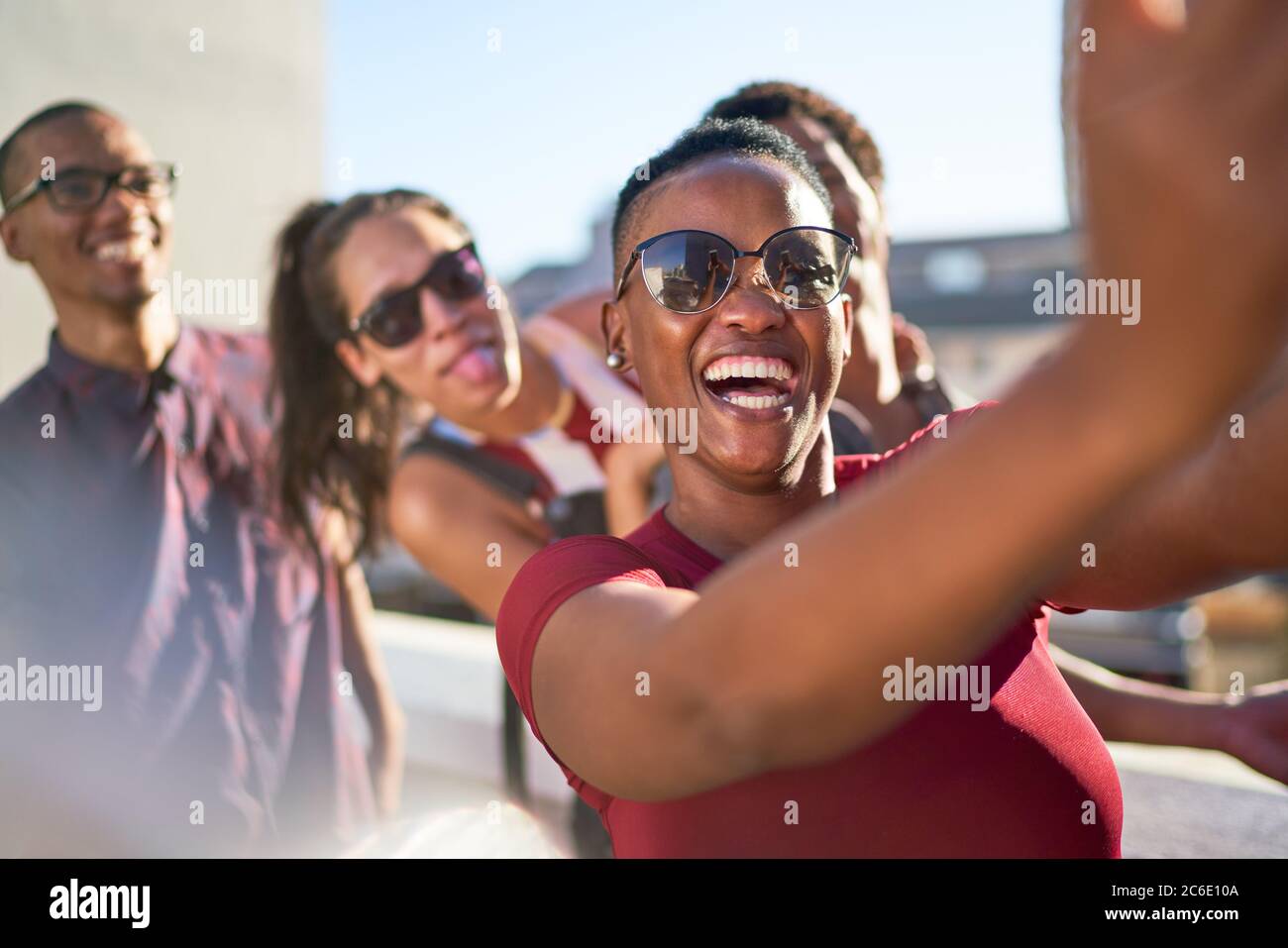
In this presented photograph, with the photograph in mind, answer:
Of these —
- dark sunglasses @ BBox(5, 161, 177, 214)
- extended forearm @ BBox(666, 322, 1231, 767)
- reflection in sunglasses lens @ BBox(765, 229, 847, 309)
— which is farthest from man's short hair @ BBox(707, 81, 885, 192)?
extended forearm @ BBox(666, 322, 1231, 767)

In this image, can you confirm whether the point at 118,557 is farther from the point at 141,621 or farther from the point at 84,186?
the point at 84,186

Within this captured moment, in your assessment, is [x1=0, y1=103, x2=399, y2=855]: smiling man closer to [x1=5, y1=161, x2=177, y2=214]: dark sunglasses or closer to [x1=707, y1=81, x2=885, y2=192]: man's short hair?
[x1=5, y1=161, x2=177, y2=214]: dark sunglasses

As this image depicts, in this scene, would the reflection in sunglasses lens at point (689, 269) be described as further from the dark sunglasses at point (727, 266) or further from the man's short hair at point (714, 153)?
the man's short hair at point (714, 153)

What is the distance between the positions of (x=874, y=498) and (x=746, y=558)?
0.11 metres

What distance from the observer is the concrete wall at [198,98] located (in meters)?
3.44

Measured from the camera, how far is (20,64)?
3477 mm

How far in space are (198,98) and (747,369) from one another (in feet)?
13.9

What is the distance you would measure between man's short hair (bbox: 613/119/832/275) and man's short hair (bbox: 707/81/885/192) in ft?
2.89

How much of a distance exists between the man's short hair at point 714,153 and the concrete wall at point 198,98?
227 centimetres

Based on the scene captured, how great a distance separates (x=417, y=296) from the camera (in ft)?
8.47

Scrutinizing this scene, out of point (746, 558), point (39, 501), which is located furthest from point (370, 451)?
point (746, 558)

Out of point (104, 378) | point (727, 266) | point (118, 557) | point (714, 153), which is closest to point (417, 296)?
point (104, 378)

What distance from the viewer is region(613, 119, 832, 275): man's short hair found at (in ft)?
4.20
